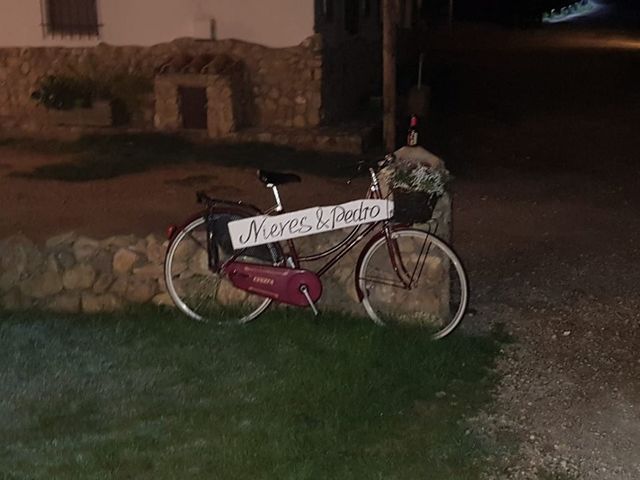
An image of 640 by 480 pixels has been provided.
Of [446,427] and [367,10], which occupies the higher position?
[367,10]

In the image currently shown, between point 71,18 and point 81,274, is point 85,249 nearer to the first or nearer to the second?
point 81,274

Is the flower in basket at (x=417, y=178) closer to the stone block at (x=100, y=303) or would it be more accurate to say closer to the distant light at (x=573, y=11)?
the stone block at (x=100, y=303)

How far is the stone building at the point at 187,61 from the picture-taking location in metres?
10.9

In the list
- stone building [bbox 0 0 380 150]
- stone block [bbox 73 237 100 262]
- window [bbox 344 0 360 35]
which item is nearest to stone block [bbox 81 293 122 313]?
stone block [bbox 73 237 100 262]

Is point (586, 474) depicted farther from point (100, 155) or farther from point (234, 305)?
point (100, 155)

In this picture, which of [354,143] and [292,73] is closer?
[354,143]

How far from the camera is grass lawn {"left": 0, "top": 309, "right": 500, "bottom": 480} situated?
3699 millimetres

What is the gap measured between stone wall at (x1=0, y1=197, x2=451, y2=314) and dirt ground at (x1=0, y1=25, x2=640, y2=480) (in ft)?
3.28

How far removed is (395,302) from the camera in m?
5.13

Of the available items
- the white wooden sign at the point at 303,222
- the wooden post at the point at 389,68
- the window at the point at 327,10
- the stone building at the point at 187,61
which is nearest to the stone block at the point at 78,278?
the white wooden sign at the point at 303,222

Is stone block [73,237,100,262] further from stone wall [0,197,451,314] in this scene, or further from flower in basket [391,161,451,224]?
flower in basket [391,161,451,224]

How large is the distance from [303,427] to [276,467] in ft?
1.13

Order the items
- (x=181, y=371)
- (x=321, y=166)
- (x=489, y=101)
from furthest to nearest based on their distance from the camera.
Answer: (x=489, y=101) → (x=321, y=166) → (x=181, y=371)

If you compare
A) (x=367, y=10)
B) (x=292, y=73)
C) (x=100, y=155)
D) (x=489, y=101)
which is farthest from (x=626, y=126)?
(x=100, y=155)
